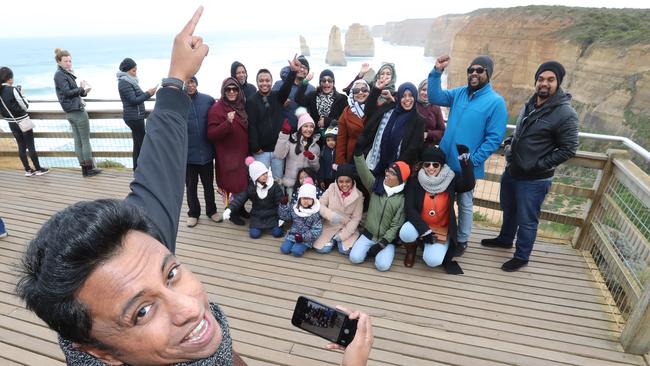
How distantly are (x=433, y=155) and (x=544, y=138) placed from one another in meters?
0.89

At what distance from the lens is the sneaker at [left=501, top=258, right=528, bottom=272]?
3.37 m

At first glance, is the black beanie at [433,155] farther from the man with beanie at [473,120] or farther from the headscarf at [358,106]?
the headscarf at [358,106]

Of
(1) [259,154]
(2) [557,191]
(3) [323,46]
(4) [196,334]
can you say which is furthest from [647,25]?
(3) [323,46]

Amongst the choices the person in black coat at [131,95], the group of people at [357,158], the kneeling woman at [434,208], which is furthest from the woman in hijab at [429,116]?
the person in black coat at [131,95]

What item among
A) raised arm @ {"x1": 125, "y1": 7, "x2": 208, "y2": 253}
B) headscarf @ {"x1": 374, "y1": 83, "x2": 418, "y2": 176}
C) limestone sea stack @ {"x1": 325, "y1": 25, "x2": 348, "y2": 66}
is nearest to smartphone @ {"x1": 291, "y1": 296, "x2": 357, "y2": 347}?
raised arm @ {"x1": 125, "y1": 7, "x2": 208, "y2": 253}

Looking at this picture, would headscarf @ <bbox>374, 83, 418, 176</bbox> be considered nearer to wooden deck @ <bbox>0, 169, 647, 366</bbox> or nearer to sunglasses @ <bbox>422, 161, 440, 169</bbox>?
sunglasses @ <bbox>422, 161, 440, 169</bbox>

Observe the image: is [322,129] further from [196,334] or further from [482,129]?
[196,334]

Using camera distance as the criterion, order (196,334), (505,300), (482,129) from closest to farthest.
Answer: (196,334)
(505,300)
(482,129)

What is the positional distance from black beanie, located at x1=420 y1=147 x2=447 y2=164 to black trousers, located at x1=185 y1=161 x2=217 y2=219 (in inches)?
90.1

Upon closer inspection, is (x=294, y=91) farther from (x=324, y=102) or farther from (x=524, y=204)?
(x=524, y=204)

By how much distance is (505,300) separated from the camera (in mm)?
2994

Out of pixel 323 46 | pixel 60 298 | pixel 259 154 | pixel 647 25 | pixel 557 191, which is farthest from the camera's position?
pixel 323 46

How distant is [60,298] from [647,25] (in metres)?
35.1

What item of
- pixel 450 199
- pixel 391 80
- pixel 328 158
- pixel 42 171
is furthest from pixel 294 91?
pixel 42 171
